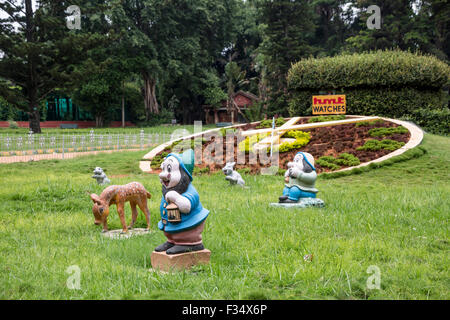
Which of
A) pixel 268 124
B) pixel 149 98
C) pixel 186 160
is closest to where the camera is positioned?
pixel 186 160

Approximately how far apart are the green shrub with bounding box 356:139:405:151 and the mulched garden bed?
0.15 meters

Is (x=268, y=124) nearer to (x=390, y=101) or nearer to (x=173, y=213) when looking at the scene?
(x=390, y=101)

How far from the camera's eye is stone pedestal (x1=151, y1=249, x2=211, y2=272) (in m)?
4.05

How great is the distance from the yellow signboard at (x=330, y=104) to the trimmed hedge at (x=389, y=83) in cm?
51

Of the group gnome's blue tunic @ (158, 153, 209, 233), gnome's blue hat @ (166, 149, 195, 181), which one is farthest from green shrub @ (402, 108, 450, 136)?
gnome's blue tunic @ (158, 153, 209, 233)

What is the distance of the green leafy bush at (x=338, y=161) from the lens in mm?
11648

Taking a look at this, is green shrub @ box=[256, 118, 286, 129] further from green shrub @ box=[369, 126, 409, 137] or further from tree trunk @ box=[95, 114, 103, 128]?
tree trunk @ box=[95, 114, 103, 128]

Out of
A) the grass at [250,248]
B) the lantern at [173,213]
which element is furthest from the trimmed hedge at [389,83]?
the lantern at [173,213]

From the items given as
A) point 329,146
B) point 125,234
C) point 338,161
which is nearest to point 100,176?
point 125,234

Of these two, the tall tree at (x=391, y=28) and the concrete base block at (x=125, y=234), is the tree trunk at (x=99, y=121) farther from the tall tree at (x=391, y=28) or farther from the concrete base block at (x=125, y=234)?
the concrete base block at (x=125, y=234)

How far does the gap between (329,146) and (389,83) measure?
6.82m

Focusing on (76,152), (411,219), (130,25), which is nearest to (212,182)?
(411,219)

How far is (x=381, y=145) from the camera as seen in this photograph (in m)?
12.7

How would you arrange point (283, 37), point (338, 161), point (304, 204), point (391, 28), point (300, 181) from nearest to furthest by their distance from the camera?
point (304, 204) < point (300, 181) < point (338, 161) < point (391, 28) < point (283, 37)
